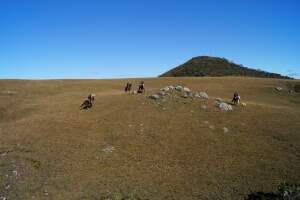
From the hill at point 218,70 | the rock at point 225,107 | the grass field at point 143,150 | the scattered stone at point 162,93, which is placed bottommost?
the grass field at point 143,150

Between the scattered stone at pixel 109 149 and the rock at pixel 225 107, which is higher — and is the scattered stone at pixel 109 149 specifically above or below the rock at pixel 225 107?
below

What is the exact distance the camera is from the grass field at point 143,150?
30.8 m

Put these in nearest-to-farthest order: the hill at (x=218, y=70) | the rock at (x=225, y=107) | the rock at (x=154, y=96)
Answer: the rock at (x=225, y=107), the rock at (x=154, y=96), the hill at (x=218, y=70)

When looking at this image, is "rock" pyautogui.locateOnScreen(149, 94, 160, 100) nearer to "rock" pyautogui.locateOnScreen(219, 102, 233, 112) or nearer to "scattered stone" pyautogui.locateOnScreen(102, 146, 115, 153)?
"rock" pyautogui.locateOnScreen(219, 102, 233, 112)

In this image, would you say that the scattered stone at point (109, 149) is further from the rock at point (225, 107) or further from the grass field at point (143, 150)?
the rock at point (225, 107)

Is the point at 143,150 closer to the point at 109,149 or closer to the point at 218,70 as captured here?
the point at 109,149

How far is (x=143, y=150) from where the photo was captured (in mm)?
37500

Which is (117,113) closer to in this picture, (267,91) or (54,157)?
(54,157)

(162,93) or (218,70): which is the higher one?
(218,70)

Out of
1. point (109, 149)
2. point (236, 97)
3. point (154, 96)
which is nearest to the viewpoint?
point (109, 149)

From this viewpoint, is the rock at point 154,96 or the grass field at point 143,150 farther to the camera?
the rock at point 154,96

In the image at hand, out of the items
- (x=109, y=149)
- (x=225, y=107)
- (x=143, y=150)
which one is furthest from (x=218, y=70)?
(x=109, y=149)

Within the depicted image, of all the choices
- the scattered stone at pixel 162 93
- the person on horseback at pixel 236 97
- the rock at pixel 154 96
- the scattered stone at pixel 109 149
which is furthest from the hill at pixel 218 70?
the scattered stone at pixel 109 149

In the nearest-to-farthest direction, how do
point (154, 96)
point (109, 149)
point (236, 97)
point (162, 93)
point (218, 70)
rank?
point (109, 149) < point (154, 96) < point (236, 97) < point (162, 93) < point (218, 70)
